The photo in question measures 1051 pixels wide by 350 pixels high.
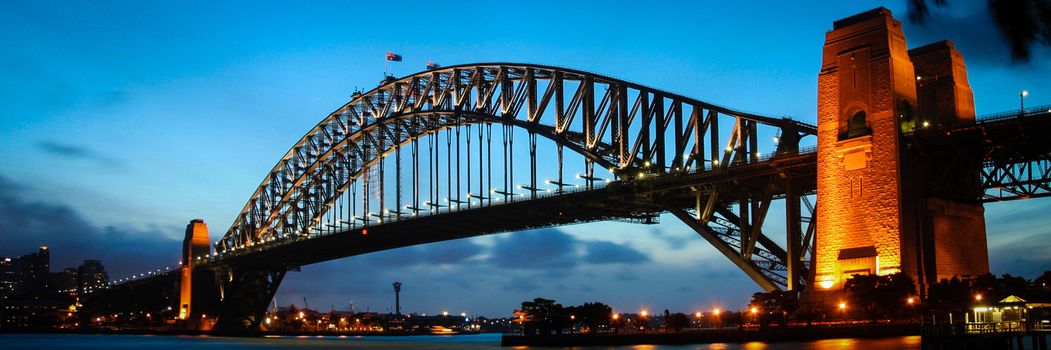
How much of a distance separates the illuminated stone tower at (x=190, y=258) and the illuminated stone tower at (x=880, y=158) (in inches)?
3697

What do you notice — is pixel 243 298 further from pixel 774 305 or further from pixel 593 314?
pixel 774 305

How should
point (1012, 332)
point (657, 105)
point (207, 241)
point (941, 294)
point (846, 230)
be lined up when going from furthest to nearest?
1. point (207, 241)
2. point (657, 105)
3. point (846, 230)
4. point (941, 294)
5. point (1012, 332)

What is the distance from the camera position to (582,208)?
71.1 meters

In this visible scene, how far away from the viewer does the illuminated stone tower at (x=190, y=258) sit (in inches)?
5044

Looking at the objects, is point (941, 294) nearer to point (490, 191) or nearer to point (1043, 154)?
point (1043, 154)

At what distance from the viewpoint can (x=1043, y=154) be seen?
46594mm

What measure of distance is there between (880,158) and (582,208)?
2625cm

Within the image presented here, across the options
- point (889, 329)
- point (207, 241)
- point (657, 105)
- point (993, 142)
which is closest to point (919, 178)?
point (993, 142)

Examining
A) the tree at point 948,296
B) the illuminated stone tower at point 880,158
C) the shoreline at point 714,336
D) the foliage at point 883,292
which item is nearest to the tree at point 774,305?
the shoreline at point 714,336

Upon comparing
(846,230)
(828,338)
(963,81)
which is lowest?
(828,338)

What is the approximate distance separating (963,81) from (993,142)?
21.0ft

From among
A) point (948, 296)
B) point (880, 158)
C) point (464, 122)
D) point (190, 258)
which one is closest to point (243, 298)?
point (190, 258)

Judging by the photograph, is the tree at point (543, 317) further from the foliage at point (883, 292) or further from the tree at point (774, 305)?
the foliage at point (883, 292)

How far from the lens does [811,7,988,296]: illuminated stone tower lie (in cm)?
4725
